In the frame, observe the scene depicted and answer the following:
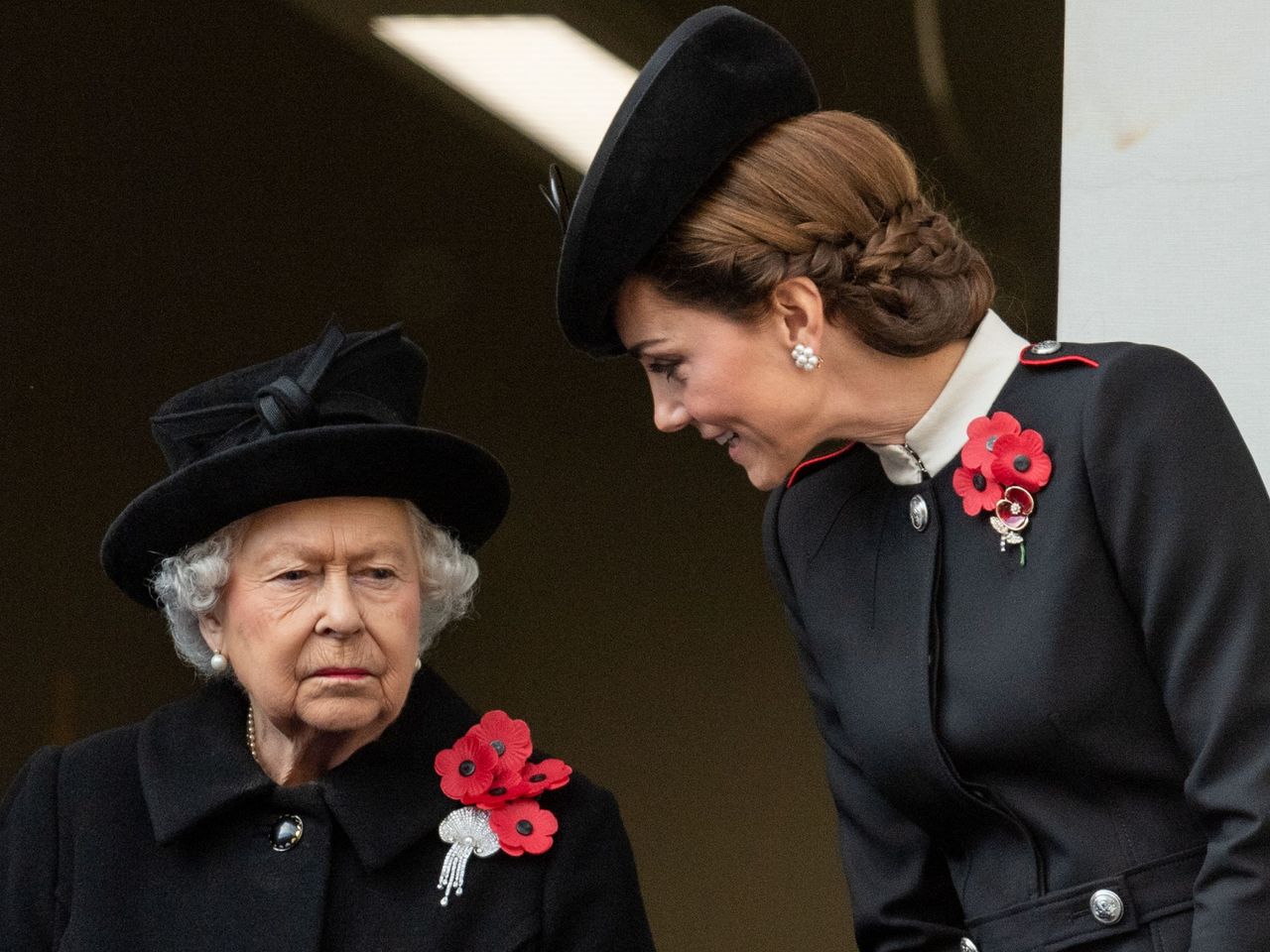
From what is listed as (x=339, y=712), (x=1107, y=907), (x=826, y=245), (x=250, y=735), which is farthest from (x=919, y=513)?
(x=250, y=735)

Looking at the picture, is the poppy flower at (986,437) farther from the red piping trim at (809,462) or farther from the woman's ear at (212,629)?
the woman's ear at (212,629)

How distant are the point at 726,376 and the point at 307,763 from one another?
1083 mm

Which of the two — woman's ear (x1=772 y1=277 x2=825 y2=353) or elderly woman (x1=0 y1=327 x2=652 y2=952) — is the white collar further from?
elderly woman (x1=0 y1=327 x2=652 y2=952)

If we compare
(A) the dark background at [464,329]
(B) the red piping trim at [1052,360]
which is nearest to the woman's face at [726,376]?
(B) the red piping trim at [1052,360]

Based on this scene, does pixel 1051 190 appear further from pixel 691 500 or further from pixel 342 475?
pixel 342 475

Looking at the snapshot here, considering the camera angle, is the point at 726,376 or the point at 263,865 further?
the point at 263,865

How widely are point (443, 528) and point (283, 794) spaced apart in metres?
0.51

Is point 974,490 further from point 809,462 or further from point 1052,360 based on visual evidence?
point 809,462

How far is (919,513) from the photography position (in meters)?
2.45

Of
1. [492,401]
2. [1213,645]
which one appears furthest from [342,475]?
[492,401]

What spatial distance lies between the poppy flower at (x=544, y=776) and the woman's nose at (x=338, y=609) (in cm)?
39

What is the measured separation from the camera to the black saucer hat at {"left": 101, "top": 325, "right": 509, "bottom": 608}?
110 inches

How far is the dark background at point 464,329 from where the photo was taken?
558 centimetres

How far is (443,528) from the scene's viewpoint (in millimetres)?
3096
